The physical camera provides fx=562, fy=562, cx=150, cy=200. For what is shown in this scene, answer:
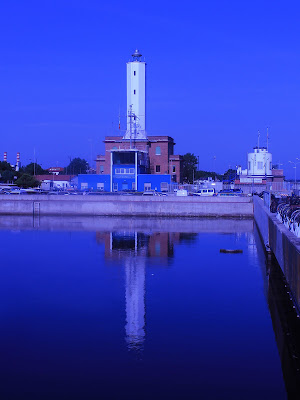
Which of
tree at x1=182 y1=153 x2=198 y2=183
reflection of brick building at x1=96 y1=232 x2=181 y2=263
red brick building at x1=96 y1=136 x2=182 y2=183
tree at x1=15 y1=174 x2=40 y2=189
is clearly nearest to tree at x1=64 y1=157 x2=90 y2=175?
tree at x1=182 y1=153 x2=198 y2=183

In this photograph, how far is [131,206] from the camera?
55.4 metres

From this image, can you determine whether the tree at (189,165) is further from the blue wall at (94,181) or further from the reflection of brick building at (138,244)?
Result: the reflection of brick building at (138,244)

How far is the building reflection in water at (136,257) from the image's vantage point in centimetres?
1605

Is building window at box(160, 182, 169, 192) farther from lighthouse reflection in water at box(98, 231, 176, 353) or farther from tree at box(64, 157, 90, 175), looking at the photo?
tree at box(64, 157, 90, 175)

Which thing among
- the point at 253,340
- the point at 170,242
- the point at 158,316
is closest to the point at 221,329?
the point at 253,340

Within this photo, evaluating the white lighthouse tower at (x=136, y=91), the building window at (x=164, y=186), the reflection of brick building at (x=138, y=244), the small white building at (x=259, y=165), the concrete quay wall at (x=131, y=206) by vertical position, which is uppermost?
the white lighthouse tower at (x=136, y=91)

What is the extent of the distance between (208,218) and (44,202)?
55.1 ft

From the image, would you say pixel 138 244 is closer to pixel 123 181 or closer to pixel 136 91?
pixel 123 181

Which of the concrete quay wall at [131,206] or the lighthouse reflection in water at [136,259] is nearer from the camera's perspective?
the lighthouse reflection in water at [136,259]

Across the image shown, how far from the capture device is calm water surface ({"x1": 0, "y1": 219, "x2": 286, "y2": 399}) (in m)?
12.1

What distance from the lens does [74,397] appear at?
11.3 meters

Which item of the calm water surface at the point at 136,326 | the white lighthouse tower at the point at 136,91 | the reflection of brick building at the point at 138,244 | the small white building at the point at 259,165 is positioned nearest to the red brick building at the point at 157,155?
the white lighthouse tower at the point at 136,91

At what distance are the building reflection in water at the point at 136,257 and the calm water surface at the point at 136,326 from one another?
0.06 meters

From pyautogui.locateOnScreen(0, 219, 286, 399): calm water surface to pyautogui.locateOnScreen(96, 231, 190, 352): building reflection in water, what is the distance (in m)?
0.06
